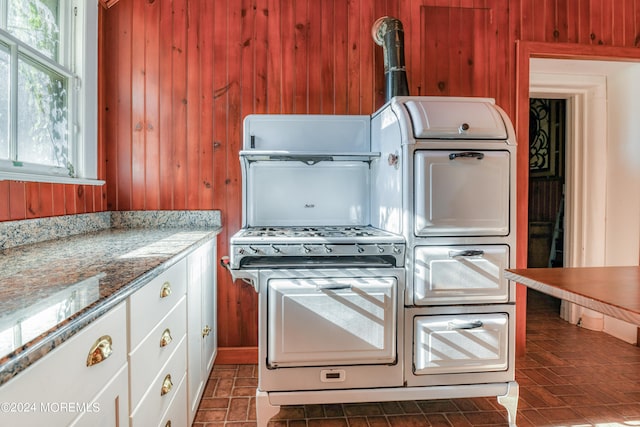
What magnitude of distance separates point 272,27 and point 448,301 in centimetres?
212

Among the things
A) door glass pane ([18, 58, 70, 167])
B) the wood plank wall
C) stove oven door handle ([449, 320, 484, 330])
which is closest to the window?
door glass pane ([18, 58, 70, 167])

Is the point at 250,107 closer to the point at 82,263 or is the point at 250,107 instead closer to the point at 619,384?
the point at 82,263

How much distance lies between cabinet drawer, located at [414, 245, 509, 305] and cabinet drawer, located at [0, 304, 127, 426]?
4.59ft

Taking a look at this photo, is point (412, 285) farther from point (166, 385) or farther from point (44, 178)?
point (44, 178)

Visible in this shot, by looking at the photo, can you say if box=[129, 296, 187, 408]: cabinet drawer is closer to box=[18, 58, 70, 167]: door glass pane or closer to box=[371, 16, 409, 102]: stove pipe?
box=[18, 58, 70, 167]: door glass pane

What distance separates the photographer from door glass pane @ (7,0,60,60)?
1.66m

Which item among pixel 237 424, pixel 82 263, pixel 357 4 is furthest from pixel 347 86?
pixel 237 424

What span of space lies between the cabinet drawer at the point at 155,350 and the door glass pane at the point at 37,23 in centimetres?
144

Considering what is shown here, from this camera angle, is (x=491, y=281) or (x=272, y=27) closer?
(x=491, y=281)

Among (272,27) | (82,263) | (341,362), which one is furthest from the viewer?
(272,27)

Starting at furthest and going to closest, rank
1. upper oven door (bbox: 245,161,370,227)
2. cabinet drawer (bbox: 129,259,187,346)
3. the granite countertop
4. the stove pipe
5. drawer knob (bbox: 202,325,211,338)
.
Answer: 1. upper oven door (bbox: 245,161,370,227)
2. the stove pipe
3. drawer knob (bbox: 202,325,211,338)
4. cabinet drawer (bbox: 129,259,187,346)
5. the granite countertop

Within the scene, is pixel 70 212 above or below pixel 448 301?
above

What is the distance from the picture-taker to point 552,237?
4.77 meters

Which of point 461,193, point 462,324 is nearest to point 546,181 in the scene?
point 461,193
